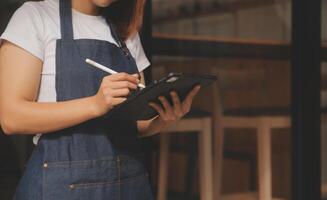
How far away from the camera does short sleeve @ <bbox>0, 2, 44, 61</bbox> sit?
119 cm

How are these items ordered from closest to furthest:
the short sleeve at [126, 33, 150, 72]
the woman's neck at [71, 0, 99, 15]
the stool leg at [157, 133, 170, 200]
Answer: the woman's neck at [71, 0, 99, 15], the short sleeve at [126, 33, 150, 72], the stool leg at [157, 133, 170, 200]

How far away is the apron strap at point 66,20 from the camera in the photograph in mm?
1261

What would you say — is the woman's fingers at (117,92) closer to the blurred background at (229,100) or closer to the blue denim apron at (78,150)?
the blue denim apron at (78,150)

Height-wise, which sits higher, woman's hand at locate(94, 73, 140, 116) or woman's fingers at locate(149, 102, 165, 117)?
woman's hand at locate(94, 73, 140, 116)

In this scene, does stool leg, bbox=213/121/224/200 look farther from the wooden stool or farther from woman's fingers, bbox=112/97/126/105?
woman's fingers, bbox=112/97/126/105

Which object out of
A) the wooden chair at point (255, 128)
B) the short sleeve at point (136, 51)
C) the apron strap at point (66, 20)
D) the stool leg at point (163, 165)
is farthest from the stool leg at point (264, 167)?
the apron strap at point (66, 20)

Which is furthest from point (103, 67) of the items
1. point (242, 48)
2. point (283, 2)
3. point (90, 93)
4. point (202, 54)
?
point (283, 2)

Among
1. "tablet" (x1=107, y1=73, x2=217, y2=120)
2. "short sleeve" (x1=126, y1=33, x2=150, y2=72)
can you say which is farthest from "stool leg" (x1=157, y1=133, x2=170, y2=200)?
"tablet" (x1=107, y1=73, x2=217, y2=120)

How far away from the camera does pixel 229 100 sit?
251cm

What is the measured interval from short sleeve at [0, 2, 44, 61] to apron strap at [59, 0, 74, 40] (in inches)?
1.9

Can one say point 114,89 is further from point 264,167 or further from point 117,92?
point 264,167

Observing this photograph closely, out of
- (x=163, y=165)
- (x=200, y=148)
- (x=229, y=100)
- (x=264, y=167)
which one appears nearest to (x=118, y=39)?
(x=163, y=165)

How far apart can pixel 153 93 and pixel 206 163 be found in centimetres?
124

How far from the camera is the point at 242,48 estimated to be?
2426 millimetres
